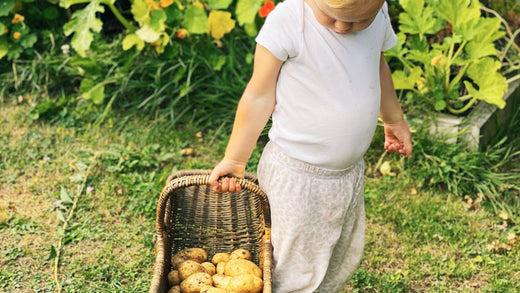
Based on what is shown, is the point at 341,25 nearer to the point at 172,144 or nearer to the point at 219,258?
the point at 219,258

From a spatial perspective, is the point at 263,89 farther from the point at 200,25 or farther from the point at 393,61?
the point at 393,61

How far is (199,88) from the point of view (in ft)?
11.8

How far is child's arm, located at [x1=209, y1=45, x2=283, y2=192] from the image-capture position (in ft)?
5.71

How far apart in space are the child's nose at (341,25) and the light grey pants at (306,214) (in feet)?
1.48

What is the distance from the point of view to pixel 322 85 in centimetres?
174

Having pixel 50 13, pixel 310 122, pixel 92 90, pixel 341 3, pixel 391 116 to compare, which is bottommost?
pixel 92 90

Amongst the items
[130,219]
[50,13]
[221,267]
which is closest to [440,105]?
[221,267]

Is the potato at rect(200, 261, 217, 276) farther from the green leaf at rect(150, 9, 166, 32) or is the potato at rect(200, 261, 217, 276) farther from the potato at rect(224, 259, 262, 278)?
the green leaf at rect(150, 9, 166, 32)

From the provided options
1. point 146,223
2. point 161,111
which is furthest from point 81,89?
point 146,223

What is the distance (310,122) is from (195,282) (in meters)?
0.72

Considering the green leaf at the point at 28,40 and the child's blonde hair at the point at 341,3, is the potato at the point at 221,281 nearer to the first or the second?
the child's blonde hair at the point at 341,3

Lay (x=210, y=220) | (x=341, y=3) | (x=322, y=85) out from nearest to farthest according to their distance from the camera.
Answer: (x=341, y=3) < (x=322, y=85) < (x=210, y=220)

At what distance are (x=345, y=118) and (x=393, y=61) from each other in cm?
195

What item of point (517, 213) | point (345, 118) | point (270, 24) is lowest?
point (517, 213)
